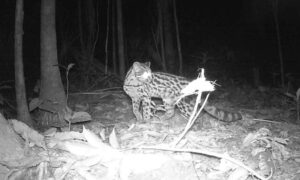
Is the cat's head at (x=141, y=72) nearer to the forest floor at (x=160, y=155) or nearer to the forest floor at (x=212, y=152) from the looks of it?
the forest floor at (x=212, y=152)

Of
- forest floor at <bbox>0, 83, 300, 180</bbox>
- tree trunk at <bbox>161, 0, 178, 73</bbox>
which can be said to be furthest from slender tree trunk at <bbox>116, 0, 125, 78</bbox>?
forest floor at <bbox>0, 83, 300, 180</bbox>

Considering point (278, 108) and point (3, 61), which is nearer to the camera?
point (278, 108)

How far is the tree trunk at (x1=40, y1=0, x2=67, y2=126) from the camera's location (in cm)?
755

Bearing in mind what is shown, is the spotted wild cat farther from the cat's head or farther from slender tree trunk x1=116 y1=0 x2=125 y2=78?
slender tree trunk x1=116 y1=0 x2=125 y2=78

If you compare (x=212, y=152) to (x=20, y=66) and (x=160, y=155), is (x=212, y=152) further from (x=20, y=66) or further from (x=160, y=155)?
(x=20, y=66)

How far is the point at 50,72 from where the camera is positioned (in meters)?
7.88

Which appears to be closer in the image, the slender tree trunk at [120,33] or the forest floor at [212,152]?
the forest floor at [212,152]

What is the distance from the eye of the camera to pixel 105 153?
415 cm

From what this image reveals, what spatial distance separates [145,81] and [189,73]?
721 cm

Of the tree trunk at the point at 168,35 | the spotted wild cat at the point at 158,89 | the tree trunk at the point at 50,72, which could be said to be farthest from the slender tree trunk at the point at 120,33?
the spotted wild cat at the point at 158,89

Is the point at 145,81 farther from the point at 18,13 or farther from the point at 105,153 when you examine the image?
the point at 105,153

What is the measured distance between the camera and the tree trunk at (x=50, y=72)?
24.8ft

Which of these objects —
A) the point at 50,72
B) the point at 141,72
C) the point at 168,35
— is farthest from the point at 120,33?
the point at 141,72

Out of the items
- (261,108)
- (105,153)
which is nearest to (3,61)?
(261,108)
